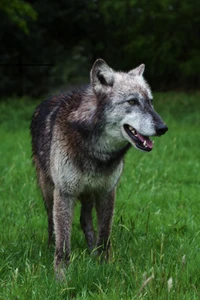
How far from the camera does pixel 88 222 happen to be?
18.9ft

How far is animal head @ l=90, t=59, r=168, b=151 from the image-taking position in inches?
177

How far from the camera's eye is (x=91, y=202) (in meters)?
5.76

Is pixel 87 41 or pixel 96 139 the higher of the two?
pixel 87 41

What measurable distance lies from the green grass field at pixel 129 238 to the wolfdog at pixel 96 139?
0.79 feet

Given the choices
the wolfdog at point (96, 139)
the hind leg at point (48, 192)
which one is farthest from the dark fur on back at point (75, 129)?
the hind leg at point (48, 192)

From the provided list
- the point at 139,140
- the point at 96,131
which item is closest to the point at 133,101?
the point at 139,140

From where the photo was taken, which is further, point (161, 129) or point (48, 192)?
point (48, 192)

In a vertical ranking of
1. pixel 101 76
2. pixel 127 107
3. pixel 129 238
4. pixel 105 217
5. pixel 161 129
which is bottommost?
pixel 129 238

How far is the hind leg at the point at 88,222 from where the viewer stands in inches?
224

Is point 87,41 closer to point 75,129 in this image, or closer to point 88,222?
point 88,222

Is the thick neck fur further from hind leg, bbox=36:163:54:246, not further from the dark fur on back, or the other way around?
hind leg, bbox=36:163:54:246

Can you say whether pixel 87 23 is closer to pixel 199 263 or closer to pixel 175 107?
pixel 175 107

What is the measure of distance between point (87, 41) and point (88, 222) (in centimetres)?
2374

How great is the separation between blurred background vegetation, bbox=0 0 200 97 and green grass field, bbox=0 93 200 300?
13615 mm
